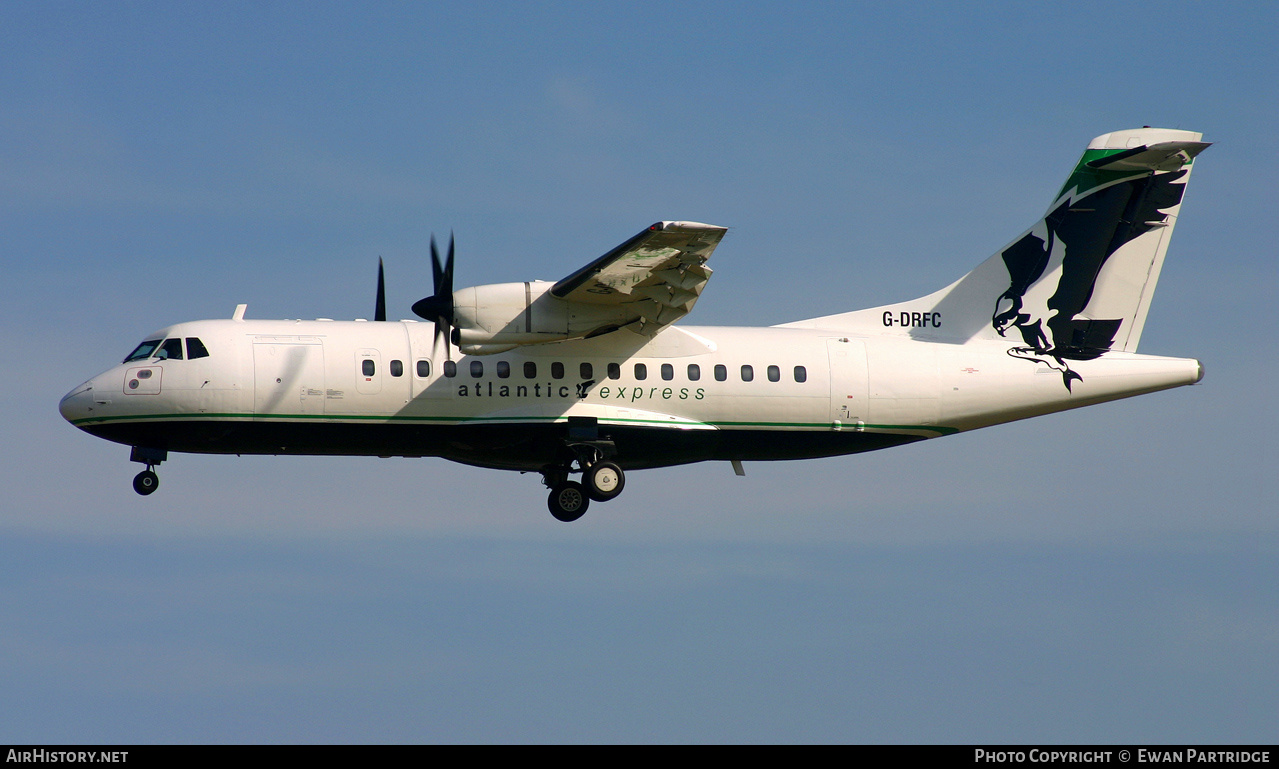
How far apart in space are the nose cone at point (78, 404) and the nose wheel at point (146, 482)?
4.52 ft

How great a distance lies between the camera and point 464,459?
906 inches

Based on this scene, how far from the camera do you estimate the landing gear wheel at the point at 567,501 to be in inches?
905

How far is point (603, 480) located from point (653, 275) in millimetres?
3702

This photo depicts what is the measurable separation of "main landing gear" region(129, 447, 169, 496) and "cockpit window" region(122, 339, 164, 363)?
1473 millimetres

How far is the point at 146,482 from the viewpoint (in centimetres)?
2259

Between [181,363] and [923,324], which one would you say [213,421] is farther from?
[923,324]

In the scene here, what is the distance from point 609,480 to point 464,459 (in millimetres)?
2503

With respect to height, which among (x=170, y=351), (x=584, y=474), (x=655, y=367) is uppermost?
(x=170, y=351)

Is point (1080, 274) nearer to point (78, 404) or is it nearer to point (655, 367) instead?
point (655, 367)

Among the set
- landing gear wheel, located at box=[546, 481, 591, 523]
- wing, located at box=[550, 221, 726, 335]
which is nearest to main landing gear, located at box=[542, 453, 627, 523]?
landing gear wheel, located at box=[546, 481, 591, 523]

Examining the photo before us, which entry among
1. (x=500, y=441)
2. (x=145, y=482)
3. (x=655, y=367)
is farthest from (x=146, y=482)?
(x=655, y=367)

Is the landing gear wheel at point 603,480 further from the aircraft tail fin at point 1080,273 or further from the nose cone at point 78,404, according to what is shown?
the nose cone at point 78,404

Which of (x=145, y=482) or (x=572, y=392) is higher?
(x=572, y=392)

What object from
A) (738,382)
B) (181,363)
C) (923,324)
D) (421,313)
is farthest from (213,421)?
(923,324)
